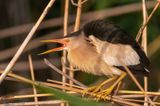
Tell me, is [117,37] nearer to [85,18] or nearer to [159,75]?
[85,18]

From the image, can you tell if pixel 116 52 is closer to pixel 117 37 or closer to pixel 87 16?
pixel 117 37

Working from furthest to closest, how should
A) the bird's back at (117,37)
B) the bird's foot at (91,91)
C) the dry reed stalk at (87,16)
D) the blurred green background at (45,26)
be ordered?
the blurred green background at (45,26) → the dry reed stalk at (87,16) → the bird's back at (117,37) → the bird's foot at (91,91)

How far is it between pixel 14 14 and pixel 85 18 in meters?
0.53

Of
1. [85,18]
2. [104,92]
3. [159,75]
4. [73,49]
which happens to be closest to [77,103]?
[104,92]

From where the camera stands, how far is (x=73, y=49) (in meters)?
2.31

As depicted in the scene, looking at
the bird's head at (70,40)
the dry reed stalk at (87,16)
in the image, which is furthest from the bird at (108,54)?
the dry reed stalk at (87,16)

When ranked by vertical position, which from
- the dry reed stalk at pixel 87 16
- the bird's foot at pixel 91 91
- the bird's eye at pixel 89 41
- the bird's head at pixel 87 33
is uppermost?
the dry reed stalk at pixel 87 16

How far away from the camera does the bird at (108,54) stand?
2.19 metres

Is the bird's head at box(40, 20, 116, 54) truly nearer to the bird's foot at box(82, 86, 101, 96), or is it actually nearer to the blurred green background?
the bird's foot at box(82, 86, 101, 96)

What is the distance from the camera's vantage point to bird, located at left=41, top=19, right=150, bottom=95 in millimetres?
2189

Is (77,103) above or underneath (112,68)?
underneath

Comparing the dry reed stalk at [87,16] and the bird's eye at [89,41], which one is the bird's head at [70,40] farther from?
the dry reed stalk at [87,16]

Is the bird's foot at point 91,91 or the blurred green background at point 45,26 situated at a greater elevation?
the blurred green background at point 45,26

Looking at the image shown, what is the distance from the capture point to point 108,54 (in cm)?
221
